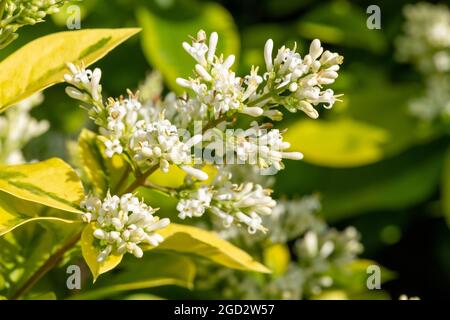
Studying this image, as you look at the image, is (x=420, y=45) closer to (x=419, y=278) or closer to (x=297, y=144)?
(x=297, y=144)

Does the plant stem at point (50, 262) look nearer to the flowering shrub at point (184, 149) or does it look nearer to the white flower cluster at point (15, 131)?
the flowering shrub at point (184, 149)

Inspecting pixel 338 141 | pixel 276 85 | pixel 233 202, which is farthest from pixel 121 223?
pixel 338 141

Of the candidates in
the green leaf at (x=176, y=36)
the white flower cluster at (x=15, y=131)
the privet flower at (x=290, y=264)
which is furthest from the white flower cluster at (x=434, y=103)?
the white flower cluster at (x=15, y=131)

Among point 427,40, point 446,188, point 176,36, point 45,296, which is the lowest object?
point 45,296

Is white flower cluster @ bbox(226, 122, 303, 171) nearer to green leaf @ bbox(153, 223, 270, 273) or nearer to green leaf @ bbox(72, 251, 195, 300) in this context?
green leaf @ bbox(153, 223, 270, 273)

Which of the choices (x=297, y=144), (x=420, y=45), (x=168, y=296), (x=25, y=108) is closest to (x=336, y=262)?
(x=168, y=296)

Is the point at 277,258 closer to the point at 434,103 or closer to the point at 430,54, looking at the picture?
the point at 434,103
